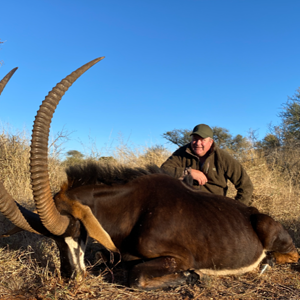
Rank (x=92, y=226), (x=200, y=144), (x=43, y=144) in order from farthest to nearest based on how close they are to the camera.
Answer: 1. (x=200, y=144)
2. (x=92, y=226)
3. (x=43, y=144)

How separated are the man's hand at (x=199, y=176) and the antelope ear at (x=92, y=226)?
92.7 inches

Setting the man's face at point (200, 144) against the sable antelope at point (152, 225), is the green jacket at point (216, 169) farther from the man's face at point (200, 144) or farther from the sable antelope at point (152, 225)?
the sable antelope at point (152, 225)

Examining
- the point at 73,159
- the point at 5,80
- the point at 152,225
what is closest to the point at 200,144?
the point at 152,225

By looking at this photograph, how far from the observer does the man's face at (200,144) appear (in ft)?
16.1

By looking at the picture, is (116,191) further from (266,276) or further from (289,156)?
(289,156)

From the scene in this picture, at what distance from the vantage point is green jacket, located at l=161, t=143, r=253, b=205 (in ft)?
15.8

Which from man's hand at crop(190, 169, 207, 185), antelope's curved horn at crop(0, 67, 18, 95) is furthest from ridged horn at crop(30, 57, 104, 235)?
man's hand at crop(190, 169, 207, 185)

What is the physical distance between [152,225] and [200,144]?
232 centimetres

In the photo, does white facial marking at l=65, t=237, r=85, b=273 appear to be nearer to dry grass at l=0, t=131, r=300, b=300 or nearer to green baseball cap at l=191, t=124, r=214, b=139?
dry grass at l=0, t=131, r=300, b=300

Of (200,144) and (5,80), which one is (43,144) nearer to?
(5,80)

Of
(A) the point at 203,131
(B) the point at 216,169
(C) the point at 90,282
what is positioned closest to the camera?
(C) the point at 90,282

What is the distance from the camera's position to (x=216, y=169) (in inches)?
201

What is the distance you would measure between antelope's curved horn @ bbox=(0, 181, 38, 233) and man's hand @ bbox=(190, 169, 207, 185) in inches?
113

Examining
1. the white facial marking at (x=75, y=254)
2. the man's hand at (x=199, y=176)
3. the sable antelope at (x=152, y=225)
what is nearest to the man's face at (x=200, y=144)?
the man's hand at (x=199, y=176)
